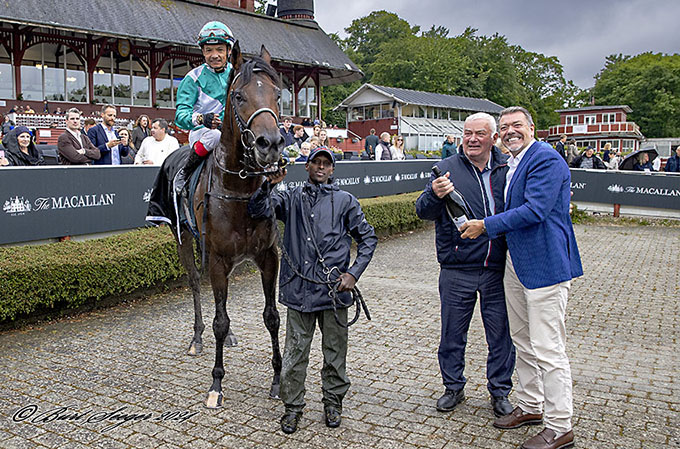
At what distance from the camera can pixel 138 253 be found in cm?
771

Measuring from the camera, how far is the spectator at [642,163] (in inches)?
714

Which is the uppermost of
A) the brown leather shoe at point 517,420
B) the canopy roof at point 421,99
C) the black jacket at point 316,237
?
the canopy roof at point 421,99

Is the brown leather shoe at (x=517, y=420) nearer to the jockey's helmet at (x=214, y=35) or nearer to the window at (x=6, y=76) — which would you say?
the jockey's helmet at (x=214, y=35)

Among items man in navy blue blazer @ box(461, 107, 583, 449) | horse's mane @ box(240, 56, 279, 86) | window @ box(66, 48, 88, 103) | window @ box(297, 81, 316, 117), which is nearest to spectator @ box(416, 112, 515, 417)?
man in navy blue blazer @ box(461, 107, 583, 449)

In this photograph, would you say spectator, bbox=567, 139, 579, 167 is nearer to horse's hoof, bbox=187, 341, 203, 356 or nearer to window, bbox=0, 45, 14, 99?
horse's hoof, bbox=187, 341, 203, 356

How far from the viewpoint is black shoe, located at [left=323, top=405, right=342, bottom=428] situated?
4.16 metres

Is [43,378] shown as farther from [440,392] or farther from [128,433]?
[440,392]

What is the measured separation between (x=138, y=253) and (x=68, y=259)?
95cm

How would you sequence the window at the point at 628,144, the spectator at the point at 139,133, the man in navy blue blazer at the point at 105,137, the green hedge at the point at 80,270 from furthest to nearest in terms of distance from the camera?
the window at the point at 628,144 → the spectator at the point at 139,133 → the man in navy blue blazer at the point at 105,137 → the green hedge at the point at 80,270

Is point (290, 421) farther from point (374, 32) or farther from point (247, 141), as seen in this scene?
point (374, 32)

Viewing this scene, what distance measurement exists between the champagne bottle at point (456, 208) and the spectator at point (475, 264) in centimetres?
7

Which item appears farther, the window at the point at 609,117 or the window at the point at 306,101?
the window at the point at 609,117

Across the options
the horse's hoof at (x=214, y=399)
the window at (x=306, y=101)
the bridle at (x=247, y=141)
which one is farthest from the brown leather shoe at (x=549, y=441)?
the window at (x=306, y=101)

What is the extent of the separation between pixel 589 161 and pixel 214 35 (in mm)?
16323
